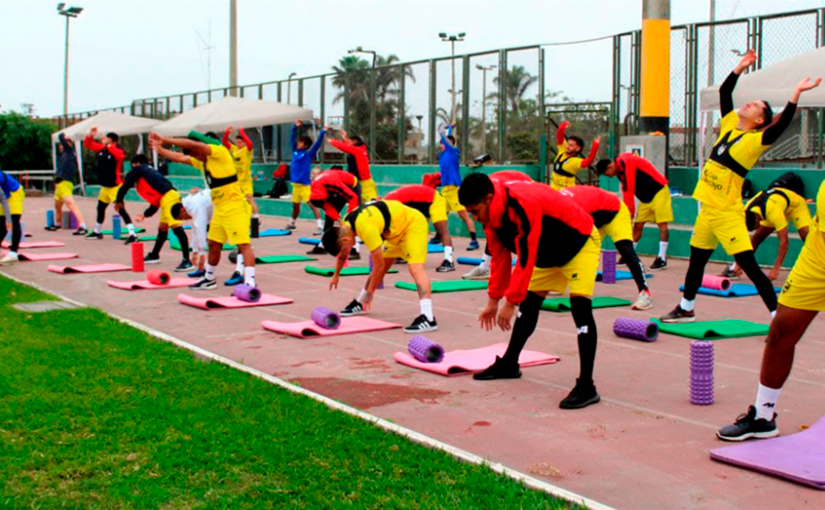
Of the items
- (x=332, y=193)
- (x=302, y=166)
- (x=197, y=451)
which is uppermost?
(x=302, y=166)

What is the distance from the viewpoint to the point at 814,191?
50.0ft

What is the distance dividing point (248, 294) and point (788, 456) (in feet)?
24.4

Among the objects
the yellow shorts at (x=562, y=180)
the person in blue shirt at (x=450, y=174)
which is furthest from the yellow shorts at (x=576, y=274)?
the person in blue shirt at (x=450, y=174)

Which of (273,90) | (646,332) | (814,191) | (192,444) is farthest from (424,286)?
(273,90)

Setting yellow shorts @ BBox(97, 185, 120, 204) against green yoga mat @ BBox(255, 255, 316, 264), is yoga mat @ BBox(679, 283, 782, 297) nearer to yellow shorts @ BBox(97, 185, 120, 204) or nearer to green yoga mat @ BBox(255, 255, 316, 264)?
green yoga mat @ BBox(255, 255, 316, 264)

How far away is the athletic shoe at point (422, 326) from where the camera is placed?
950cm

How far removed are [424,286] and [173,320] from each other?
289 centimetres

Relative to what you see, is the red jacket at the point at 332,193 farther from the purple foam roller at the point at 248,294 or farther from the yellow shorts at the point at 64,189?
the yellow shorts at the point at 64,189

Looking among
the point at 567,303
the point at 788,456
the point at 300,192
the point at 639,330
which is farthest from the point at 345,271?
the point at 788,456

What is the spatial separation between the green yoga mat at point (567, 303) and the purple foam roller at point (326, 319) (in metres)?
2.60

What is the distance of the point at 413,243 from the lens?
9.85 m

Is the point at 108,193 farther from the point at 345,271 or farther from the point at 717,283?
the point at 717,283

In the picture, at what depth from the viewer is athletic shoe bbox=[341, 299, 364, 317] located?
10500 millimetres

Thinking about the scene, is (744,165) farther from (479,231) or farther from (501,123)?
(501,123)
